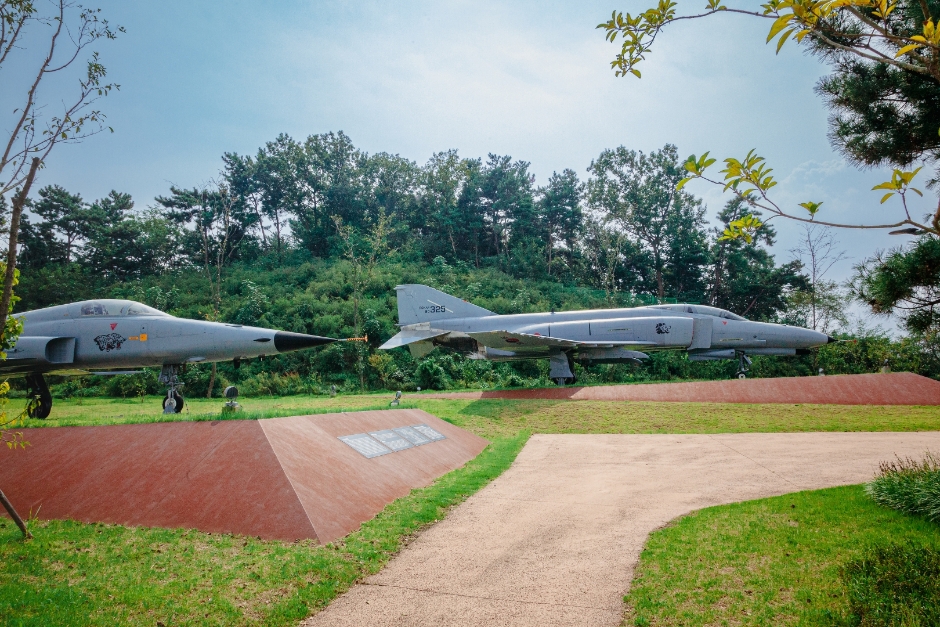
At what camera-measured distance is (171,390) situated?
11.3 meters

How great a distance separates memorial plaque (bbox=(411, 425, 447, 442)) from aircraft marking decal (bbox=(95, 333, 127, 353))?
21.7 ft

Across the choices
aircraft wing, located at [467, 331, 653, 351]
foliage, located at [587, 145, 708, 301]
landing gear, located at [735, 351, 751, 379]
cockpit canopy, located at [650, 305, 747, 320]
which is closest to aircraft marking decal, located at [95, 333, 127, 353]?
aircraft wing, located at [467, 331, 653, 351]

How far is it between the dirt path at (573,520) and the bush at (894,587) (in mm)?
1584

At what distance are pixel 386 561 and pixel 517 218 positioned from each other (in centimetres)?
4256

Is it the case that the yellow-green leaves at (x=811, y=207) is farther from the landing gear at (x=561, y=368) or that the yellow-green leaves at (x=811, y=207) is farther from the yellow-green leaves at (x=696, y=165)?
the landing gear at (x=561, y=368)

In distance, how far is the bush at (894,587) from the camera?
329 centimetres

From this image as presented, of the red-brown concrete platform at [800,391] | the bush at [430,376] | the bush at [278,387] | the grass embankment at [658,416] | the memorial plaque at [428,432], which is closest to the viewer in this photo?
the memorial plaque at [428,432]

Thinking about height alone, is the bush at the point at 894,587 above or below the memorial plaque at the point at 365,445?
above

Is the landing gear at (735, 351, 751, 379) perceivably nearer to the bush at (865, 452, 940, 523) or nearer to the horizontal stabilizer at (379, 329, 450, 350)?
the horizontal stabilizer at (379, 329, 450, 350)

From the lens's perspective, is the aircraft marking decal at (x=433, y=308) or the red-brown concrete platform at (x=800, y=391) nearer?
the red-brown concrete platform at (x=800, y=391)

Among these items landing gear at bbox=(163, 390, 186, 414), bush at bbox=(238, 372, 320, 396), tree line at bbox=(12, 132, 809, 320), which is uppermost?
tree line at bbox=(12, 132, 809, 320)

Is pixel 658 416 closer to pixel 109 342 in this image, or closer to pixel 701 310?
pixel 701 310

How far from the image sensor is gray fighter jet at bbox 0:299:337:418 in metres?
11.0

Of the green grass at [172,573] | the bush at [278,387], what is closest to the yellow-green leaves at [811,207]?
the green grass at [172,573]
